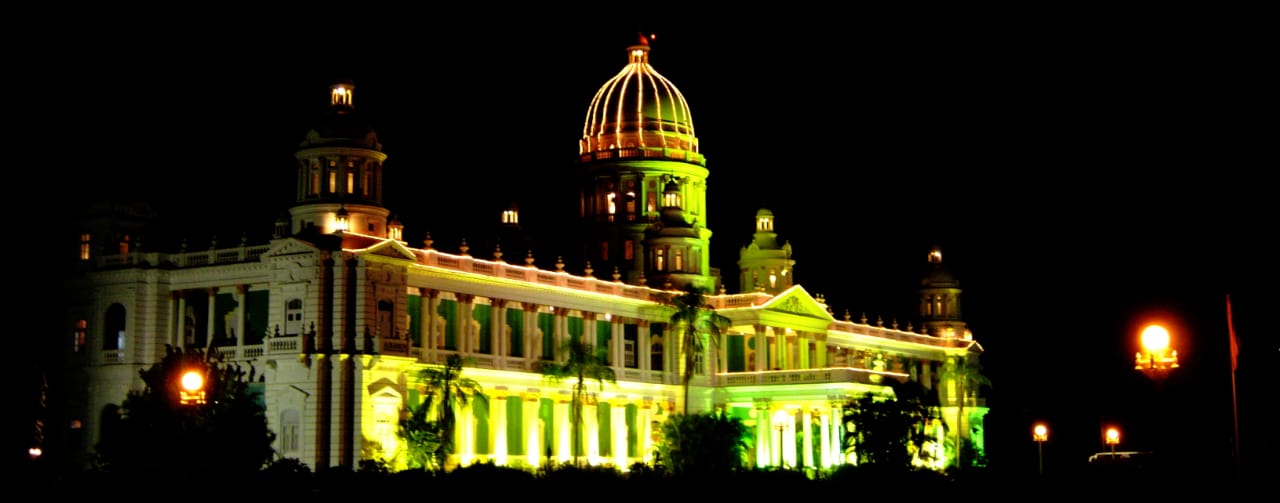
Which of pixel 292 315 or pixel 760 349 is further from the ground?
pixel 760 349

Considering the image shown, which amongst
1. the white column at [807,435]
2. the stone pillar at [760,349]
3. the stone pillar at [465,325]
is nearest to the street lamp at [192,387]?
the stone pillar at [465,325]

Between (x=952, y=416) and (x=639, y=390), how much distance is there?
33.6 meters

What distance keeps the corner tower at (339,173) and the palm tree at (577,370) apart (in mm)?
13799

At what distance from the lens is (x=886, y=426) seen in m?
108

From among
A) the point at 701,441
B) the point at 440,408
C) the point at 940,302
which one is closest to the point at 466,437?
the point at 440,408

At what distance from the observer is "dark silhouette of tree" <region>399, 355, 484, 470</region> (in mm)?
89750

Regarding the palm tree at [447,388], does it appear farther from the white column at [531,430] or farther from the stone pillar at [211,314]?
the stone pillar at [211,314]

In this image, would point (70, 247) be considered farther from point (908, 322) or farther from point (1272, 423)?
point (908, 322)

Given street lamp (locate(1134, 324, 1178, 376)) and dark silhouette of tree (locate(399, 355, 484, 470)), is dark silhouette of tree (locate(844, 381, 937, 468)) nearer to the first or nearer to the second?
dark silhouette of tree (locate(399, 355, 484, 470))

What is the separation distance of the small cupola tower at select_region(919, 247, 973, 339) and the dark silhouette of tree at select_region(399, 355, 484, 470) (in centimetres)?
5366

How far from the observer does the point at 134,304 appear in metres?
93.0

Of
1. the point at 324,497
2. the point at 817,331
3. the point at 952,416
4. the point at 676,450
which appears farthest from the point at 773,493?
the point at 952,416

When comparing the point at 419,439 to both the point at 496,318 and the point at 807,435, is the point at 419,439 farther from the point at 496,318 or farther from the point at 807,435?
the point at 807,435

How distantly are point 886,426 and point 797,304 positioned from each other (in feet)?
56.7
